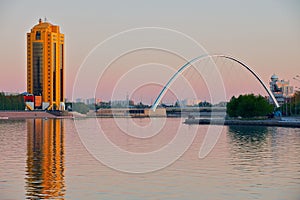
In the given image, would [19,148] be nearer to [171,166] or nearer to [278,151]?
[171,166]

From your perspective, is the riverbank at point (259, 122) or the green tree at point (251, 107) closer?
the riverbank at point (259, 122)

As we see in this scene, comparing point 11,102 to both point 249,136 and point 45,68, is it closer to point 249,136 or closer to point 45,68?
point 45,68

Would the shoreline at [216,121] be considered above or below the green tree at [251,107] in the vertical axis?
below

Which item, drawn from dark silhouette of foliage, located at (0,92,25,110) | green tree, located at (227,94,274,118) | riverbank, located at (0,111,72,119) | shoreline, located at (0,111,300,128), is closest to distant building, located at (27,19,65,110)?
dark silhouette of foliage, located at (0,92,25,110)

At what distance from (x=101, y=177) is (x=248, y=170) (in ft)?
21.6

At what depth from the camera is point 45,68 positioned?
600 ft

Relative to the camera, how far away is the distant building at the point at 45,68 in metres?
181

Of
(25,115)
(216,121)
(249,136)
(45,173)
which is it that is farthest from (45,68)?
(45,173)

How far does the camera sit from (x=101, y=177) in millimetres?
24766

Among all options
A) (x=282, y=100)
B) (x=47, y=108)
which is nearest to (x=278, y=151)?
(x=282, y=100)

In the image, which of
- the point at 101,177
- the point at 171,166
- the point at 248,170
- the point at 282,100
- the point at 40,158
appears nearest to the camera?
the point at 101,177

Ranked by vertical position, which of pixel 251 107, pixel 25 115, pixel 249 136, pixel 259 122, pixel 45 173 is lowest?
pixel 45 173

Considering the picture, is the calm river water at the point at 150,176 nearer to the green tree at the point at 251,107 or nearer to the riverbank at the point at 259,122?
the riverbank at the point at 259,122

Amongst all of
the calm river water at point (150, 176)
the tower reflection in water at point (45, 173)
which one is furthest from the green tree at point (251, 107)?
the tower reflection in water at point (45, 173)
